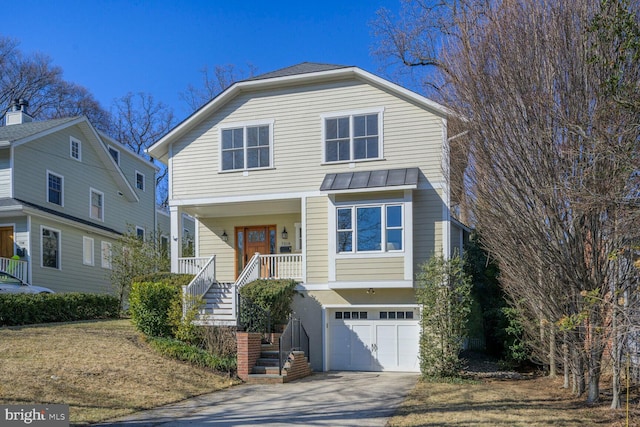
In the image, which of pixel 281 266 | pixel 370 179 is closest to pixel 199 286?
pixel 281 266

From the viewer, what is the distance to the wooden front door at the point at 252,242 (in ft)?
63.8

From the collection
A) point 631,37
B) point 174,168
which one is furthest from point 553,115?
point 174,168

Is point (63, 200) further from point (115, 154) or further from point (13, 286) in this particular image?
point (13, 286)

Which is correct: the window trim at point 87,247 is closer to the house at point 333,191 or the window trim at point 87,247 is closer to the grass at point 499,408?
the house at point 333,191

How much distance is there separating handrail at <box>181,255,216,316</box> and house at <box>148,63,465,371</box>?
2.5 inches

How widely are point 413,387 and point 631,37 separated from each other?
28.0 ft

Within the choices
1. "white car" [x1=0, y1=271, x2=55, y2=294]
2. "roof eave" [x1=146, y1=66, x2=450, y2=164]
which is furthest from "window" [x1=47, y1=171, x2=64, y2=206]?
"roof eave" [x1=146, y1=66, x2=450, y2=164]

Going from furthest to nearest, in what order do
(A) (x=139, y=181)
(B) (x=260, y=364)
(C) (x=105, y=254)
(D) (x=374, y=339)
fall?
(A) (x=139, y=181)
(C) (x=105, y=254)
(D) (x=374, y=339)
(B) (x=260, y=364)

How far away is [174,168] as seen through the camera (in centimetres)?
1881

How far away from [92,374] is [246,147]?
337 inches

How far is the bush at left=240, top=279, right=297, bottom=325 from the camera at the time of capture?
51.7 ft

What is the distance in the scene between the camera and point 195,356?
14.0 m

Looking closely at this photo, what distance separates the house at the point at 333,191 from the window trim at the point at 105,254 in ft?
28.1

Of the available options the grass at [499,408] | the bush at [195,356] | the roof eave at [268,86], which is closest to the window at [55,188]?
the roof eave at [268,86]
